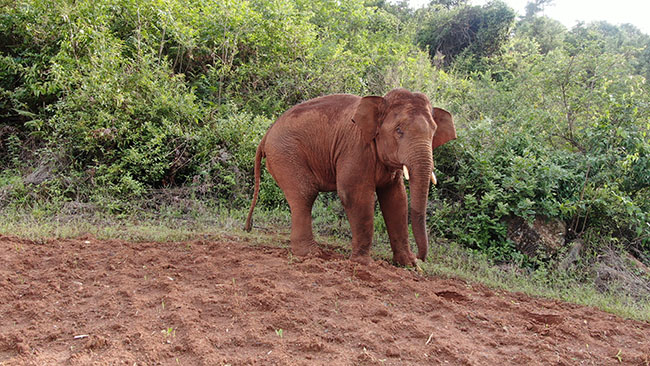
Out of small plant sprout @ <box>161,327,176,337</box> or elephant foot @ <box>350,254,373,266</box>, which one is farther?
elephant foot @ <box>350,254,373,266</box>

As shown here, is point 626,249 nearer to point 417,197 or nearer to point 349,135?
point 417,197

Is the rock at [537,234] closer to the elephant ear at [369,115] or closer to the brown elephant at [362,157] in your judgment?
the brown elephant at [362,157]

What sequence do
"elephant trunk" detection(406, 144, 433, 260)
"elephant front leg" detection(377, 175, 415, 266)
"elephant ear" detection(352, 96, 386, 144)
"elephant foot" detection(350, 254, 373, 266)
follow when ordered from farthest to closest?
"elephant front leg" detection(377, 175, 415, 266), "elephant foot" detection(350, 254, 373, 266), "elephant ear" detection(352, 96, 386, 144), "elephant trunk" detection(406, 144, 433, 260)

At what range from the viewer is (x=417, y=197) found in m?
4.75

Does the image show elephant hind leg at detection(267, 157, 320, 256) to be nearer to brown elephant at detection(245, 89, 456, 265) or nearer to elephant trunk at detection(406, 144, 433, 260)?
brown elephant at detection(245, 89, 456, 265)

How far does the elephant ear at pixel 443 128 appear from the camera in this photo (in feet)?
17.8

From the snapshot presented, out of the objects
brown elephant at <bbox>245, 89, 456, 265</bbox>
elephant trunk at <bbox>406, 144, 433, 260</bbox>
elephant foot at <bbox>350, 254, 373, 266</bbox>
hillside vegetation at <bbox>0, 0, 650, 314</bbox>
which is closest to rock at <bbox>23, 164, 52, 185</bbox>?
hillside vegetation at <bbox>0, 0, 650, 314</bbox>

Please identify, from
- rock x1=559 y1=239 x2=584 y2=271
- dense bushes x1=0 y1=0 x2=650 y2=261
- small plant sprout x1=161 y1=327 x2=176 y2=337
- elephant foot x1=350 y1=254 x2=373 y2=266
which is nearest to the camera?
small plant sprout x1=161 y1=327 x2=176 y2=337

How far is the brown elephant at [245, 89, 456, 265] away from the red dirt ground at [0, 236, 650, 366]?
518mm

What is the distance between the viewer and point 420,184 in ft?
Result: 15.4

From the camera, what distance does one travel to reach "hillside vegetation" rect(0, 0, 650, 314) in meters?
6.60

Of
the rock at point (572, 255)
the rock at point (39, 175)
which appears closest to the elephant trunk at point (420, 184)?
the rock at point (572, 255)

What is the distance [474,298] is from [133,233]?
4146 mm

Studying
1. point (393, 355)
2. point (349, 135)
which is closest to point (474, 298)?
point (393, 355)
